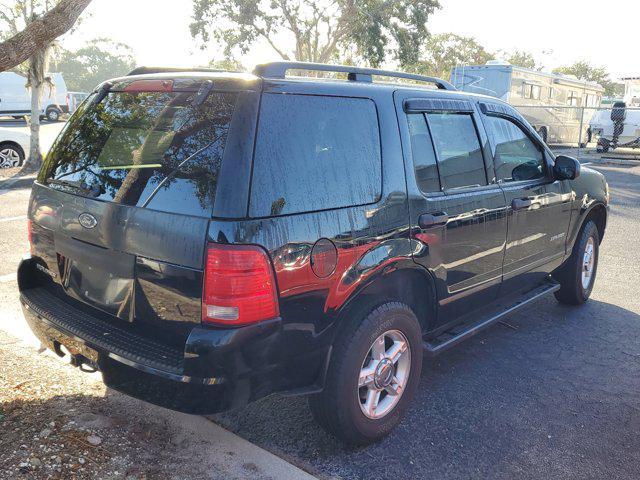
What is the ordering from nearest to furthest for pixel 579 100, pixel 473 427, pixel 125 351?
pixel 125 351, pixel 473 427, pixel 579 100

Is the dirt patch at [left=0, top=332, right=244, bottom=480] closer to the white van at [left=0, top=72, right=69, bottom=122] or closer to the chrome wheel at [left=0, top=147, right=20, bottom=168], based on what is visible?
the chrome wheel at [left=0, top=147, right=20, bottom=168]

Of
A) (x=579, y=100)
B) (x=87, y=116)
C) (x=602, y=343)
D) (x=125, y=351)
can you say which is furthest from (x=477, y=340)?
(x=579, y=100)

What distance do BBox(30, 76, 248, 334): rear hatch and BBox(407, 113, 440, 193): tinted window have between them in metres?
1.19

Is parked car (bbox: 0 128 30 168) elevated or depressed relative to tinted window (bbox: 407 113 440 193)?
depressed

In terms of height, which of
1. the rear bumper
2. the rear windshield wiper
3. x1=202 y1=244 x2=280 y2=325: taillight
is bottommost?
the rear bumper

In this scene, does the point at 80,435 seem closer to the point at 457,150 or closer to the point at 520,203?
the point at 457,150

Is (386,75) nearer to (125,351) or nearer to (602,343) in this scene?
(125,351)

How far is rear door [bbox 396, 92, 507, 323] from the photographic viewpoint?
3285 mm

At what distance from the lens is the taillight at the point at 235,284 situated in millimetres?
2383

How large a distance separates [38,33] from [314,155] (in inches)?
90.5

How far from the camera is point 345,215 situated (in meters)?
2.80

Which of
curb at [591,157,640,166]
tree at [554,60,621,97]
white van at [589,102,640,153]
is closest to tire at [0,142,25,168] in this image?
curb at [591,157,640,166]

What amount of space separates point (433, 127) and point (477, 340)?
6.42 feet

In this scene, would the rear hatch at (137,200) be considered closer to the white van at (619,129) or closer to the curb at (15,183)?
the curb at (15,183)
